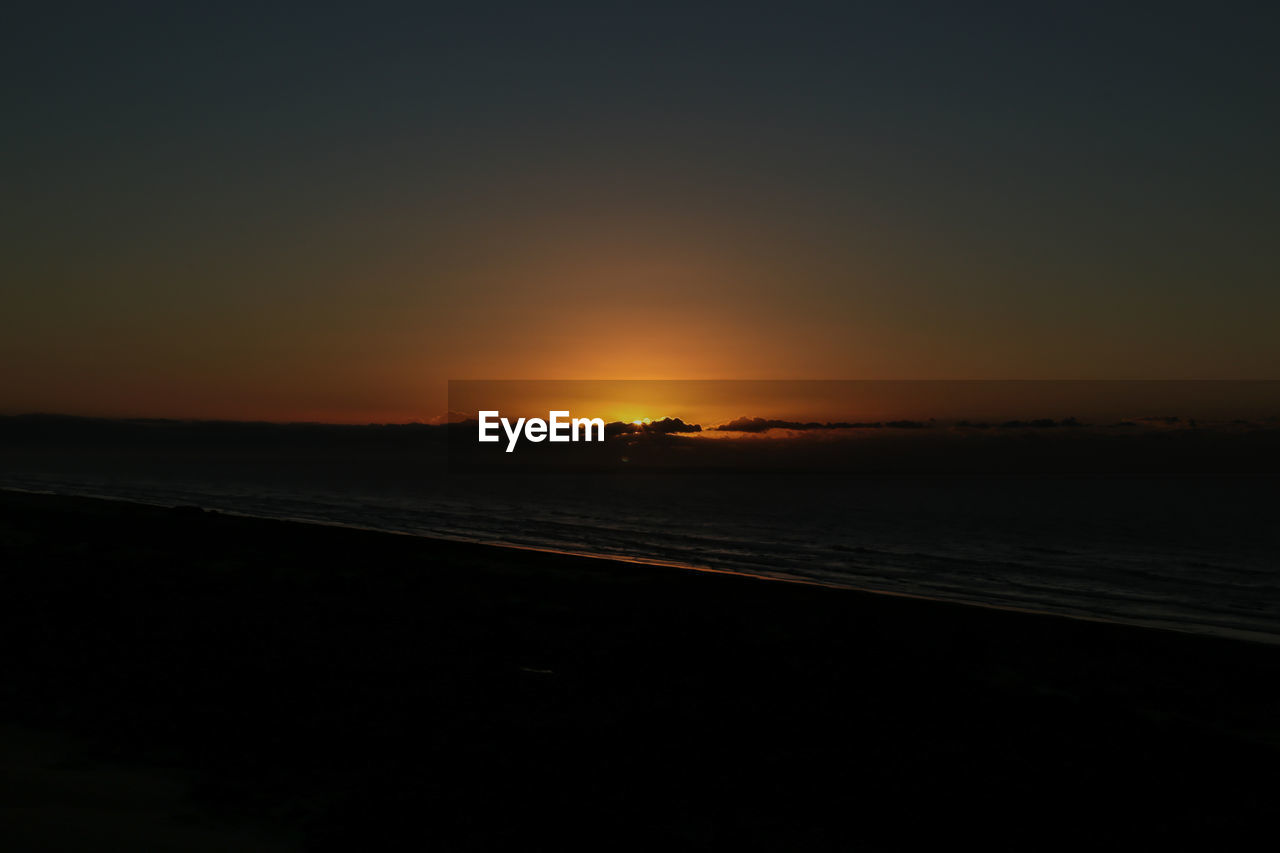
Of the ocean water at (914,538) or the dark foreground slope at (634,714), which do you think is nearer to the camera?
the dark foreground slope at (634,714)

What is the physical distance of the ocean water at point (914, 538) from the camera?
23859 millimetres

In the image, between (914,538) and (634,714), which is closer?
(634,714)

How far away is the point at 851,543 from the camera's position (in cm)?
3819

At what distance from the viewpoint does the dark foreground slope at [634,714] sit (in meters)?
6.65

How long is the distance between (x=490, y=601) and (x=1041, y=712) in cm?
973

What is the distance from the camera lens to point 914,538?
1667 inches

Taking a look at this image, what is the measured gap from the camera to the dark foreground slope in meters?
6.65

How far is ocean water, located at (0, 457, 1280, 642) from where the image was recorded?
23.9 meters

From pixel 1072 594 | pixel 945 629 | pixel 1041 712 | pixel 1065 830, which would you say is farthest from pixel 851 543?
pixel 1065 830

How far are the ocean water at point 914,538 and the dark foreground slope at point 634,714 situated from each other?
28.3ft

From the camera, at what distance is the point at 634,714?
9.09 metres

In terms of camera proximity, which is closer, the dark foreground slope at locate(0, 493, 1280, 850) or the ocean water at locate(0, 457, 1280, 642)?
the dark foreground slope at locate(0, 493, 1280, 850)

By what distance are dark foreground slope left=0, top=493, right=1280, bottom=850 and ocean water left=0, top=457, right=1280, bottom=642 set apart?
8626 millimetres

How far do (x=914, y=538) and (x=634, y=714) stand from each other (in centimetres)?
3651
